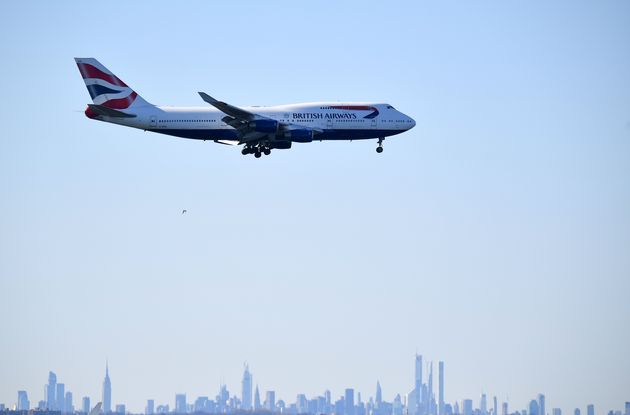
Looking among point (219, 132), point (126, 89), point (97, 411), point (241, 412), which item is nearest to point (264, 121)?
point (219, 132)

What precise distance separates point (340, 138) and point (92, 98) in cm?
2434

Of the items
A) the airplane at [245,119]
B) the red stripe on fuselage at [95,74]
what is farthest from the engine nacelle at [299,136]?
the red stripe on fuselage at [95,74]

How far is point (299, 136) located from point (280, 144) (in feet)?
6.35

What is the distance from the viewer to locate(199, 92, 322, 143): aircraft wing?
122262mm

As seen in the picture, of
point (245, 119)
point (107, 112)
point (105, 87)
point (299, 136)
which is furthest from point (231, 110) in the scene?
point (105, 87)

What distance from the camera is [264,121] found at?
123 m

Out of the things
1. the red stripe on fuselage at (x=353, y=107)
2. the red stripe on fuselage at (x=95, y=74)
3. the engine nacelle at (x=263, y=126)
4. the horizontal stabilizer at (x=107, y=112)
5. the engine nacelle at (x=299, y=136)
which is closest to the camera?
the engine nacelle at (x=263, y=126)

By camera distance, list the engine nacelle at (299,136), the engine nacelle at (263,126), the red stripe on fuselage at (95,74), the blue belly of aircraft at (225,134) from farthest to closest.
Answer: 1. the red stripe on fuselage at (95,74)
2. the blue belly of aircraft at (225,134)
3. the engine nacelle at (299,136)
4. the engine nacelle at (263,126)

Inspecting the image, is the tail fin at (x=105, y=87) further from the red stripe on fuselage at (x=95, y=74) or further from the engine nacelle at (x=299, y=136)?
the engine nacelle at (x=299, y=136)

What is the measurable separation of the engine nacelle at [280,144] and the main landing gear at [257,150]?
0.50 meters

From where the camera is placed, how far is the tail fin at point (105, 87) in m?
129

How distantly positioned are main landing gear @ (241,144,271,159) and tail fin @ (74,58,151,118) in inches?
451

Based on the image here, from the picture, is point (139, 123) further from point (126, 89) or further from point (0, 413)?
point (0, 413)

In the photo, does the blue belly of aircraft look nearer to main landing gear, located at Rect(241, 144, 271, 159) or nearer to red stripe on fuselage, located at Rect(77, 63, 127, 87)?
main landing gear, located at Rect(241, 144, 271, 159)
